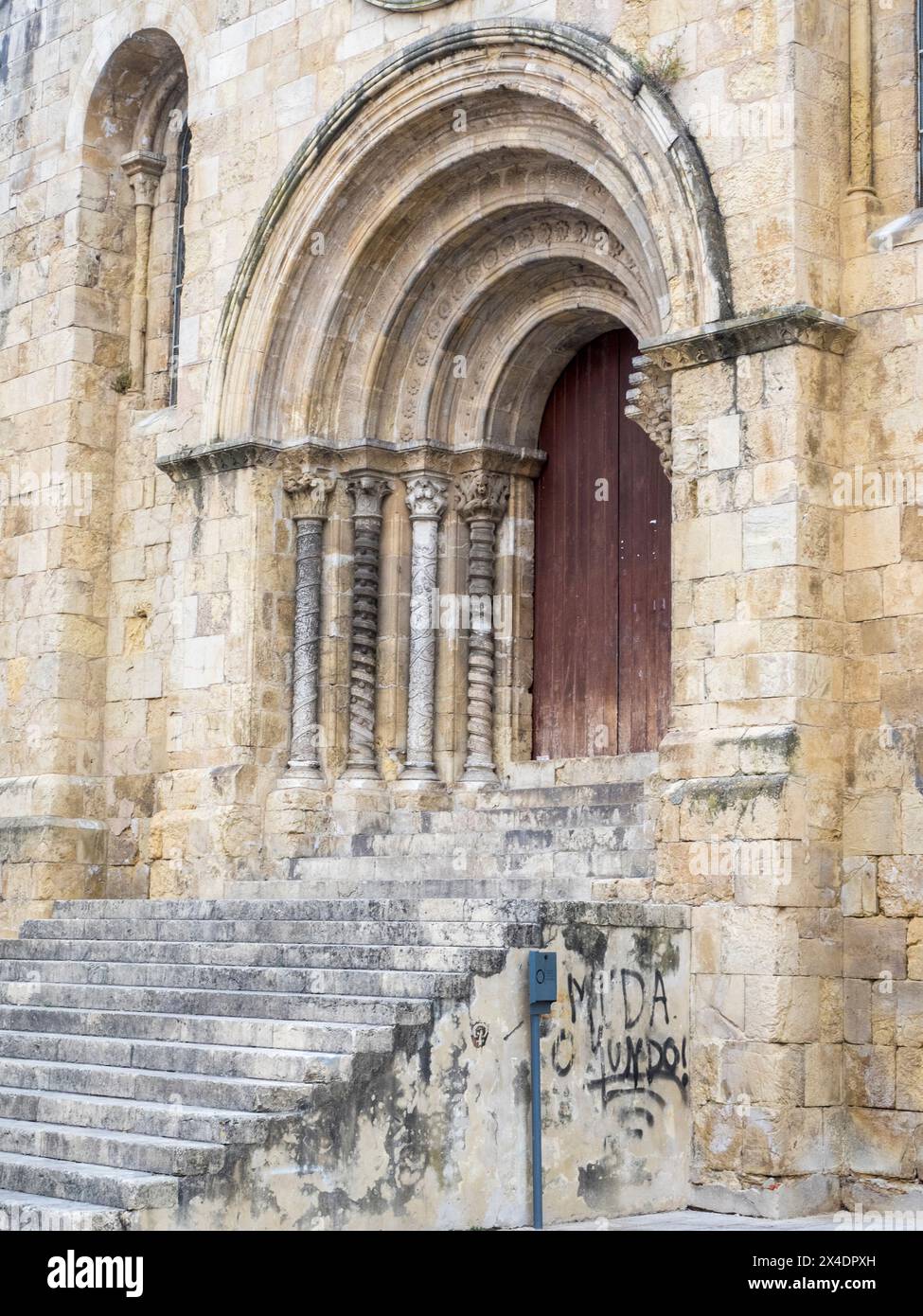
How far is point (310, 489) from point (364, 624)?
0.98 metres

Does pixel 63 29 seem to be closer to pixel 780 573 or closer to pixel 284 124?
pixel 284 124

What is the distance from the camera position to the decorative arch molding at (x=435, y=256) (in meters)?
11.5

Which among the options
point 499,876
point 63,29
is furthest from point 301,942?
point 63,29

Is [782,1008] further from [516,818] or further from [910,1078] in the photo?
[516,818]

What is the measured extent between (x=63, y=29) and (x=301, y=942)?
335 inches

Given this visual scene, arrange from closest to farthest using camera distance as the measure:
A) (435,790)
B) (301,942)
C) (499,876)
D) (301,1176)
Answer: (301,1176) → (301,942) → (499,876) → (435,790)

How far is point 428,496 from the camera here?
1284 centimetres

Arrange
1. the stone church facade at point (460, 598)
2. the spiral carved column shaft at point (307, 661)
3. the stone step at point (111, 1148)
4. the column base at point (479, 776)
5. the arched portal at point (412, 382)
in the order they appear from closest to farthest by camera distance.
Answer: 1. the stone step at point (111, 1148)
2. the stone church facade at point (460, 598)
3. the arched portal at point (412, 382)
4. the column base at point (479, 776)
5. the spiral carved column shaft at point (307, 661)

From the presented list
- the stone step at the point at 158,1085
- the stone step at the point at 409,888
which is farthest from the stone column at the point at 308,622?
the stone step at the point at 158,1085

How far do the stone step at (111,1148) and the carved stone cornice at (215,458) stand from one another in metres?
4.97

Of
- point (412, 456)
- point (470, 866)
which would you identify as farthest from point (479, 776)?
point (412, 456)

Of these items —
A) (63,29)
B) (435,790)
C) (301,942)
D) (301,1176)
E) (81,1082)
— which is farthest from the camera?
(63,29)

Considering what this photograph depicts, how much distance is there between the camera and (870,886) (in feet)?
31.6

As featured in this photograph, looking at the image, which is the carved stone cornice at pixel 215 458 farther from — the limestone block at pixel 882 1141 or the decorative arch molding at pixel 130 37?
the limestone block at pixel 882 1141
